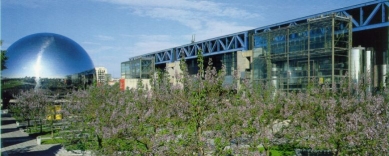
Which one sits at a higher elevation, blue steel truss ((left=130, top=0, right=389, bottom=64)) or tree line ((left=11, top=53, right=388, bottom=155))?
blue steel truss ((left=130, top=0, right=389, bottom=64))

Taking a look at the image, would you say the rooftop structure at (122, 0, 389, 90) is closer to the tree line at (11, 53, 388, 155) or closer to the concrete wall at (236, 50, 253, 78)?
the concrete wall at (236, 50, 253, 78)

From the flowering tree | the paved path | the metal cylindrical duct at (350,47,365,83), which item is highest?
the metal cylindrical duct at (350,47,365,83)

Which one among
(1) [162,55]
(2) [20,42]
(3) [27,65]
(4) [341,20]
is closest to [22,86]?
(3) [27,65]

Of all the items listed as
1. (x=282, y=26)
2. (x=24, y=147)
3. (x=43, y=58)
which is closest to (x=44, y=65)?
(x=43, y=58)

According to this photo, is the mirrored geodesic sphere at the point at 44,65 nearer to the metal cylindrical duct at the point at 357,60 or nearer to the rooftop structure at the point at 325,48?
the rooftop structure at the point at 325,48

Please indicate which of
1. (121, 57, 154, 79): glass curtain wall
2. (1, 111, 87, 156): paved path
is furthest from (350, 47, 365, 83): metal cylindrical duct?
(121, 57, 154, 79): glass curtain wall

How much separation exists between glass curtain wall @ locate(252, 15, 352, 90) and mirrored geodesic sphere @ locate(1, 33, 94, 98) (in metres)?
41.6

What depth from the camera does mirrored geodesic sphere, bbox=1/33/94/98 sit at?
247ft

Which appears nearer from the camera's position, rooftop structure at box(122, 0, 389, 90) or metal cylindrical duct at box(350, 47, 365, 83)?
rooftop structure at box(122, 0, 389, 90)

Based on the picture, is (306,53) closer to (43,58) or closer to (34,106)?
(34,106)

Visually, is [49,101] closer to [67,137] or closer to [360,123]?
[67,137]

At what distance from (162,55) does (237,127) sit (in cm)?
8956

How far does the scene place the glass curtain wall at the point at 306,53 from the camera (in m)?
44.7

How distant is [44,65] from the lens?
77.2 m
